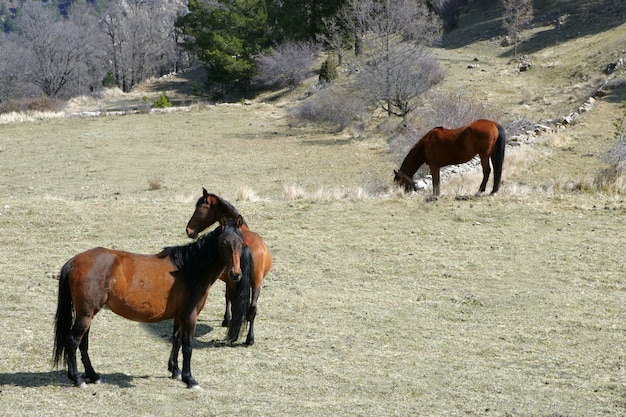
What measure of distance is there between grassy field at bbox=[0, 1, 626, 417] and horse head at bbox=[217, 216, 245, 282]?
118cm

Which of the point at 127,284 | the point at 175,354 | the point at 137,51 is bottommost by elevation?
the point at 175,354

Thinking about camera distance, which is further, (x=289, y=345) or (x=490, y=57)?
(x=490, y=57)

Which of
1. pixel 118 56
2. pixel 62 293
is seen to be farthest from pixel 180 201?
pixel 118 56

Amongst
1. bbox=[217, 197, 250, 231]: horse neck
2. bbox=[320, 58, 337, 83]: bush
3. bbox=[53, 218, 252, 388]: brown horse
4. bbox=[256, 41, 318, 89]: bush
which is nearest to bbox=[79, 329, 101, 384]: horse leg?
bbox=[53, 218, 252, 388]: brown horse

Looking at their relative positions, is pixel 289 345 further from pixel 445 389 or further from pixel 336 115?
pixel 336 115

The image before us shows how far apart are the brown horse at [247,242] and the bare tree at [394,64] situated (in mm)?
24193

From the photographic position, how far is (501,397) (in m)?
7.20

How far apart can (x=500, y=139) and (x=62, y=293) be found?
11.0m

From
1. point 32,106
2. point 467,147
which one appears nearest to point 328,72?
point 32,106

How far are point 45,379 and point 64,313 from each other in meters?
0.81

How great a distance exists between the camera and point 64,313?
682 centimetres

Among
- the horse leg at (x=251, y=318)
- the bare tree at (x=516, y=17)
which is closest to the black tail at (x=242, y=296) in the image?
the horse leg at (x=251, y=318)

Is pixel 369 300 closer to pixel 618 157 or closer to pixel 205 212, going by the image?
pixel 205 212

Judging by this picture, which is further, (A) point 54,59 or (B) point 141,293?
(A) point 54,59
